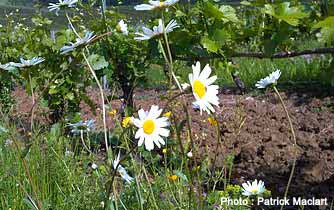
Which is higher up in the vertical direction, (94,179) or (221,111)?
(94,179)

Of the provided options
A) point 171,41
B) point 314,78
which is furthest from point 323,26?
point 314,78

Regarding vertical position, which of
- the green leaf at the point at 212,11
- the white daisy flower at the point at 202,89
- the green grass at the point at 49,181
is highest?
the white daisy flower at the point at 202,89

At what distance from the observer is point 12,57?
17.2 ft

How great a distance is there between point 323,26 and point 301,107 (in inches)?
91.5

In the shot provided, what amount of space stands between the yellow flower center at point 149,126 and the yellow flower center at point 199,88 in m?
0.11

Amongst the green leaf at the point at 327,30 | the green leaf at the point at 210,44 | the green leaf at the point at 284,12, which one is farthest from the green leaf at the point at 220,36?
the green leaf at the point at 327,30

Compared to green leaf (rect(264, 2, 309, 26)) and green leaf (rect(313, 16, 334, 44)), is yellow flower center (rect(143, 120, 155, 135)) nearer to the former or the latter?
green leaf (rect(313, 16, 334, 44))

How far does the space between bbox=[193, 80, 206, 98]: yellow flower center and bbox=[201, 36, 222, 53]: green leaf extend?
4.05 ft

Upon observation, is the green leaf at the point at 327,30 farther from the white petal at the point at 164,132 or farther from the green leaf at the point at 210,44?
the white petal at the point at 164,132

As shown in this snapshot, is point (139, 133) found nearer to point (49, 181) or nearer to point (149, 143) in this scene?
point (149, 143)

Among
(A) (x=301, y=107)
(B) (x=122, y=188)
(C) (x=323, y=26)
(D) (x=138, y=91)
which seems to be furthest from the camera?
(D) (x=138, y=91)

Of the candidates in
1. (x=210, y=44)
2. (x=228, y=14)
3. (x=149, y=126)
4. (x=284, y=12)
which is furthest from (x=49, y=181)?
(x=149, y=126)

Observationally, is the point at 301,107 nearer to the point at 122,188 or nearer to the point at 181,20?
the point at 181,20

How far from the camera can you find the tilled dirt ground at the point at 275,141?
2746 mm
